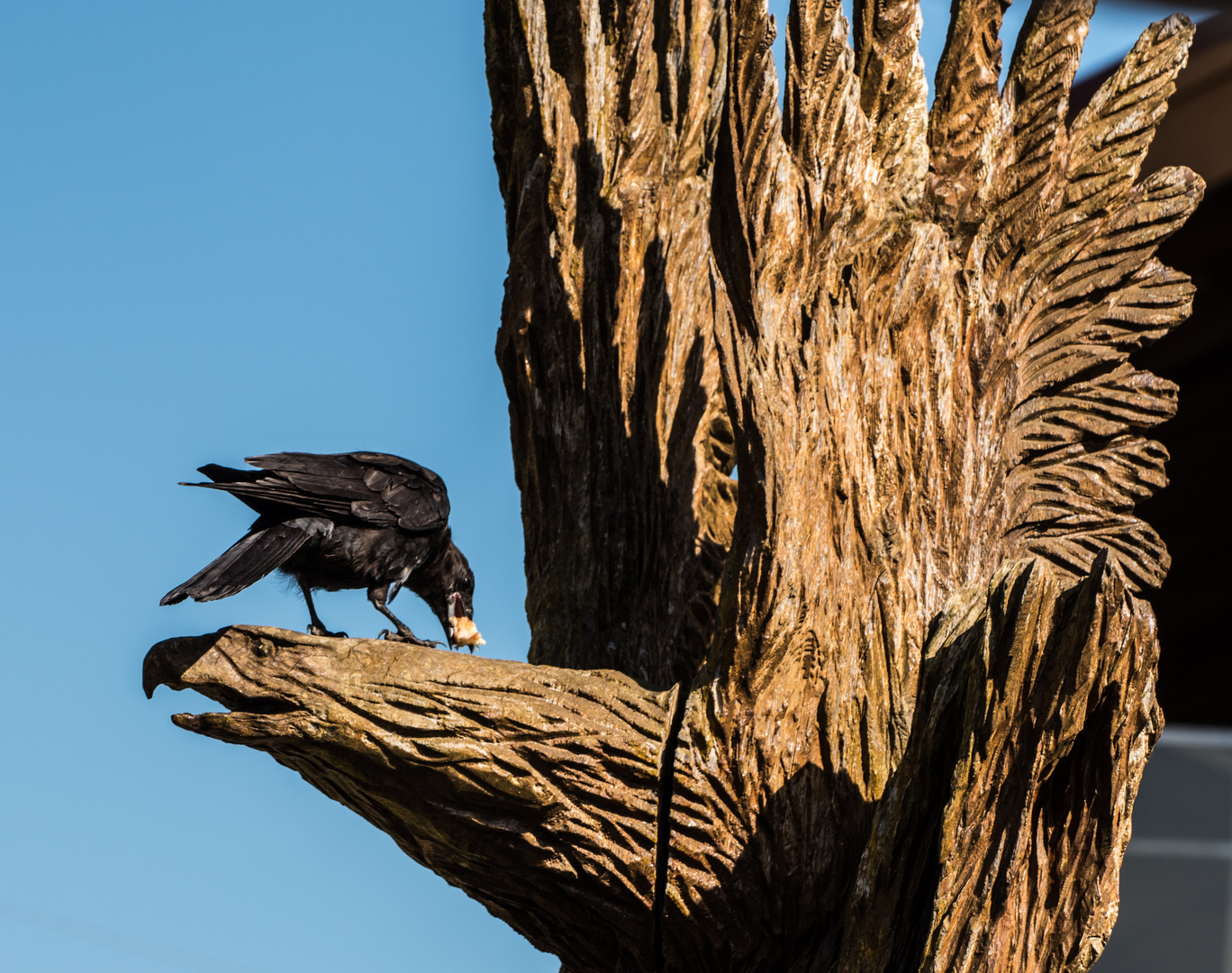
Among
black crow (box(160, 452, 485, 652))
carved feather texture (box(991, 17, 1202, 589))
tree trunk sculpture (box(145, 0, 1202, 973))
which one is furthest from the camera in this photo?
carved feather texture (box(991, 17, 1202, 589))

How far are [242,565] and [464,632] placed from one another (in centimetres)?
134

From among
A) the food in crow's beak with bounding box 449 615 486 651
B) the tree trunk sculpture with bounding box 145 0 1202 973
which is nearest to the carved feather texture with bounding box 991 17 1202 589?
the tree trunk sculpture with bounding box 145 0 1202 973

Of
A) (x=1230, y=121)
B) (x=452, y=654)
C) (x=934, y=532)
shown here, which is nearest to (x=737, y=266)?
(x=934, y=532)

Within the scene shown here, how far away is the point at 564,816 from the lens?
3.56m

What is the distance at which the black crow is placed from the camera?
345 cm

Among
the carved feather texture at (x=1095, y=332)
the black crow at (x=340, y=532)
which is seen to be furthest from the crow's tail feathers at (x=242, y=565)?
the carved feather texture at (x=1095, y=332)

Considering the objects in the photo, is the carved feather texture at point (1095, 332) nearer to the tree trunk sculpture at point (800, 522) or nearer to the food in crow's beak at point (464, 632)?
the tree trunk sculpture at point (800, 522)

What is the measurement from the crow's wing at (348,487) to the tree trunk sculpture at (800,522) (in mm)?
366

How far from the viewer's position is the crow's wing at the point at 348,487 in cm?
355

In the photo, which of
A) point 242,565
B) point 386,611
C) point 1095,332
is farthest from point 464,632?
point 1095,332

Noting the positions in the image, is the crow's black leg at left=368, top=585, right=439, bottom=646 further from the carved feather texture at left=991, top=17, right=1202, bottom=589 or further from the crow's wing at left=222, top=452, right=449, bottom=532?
the carved feather texture at left=991, top=17, right=1202, bottom=589

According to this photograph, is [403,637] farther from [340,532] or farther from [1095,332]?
[1095,332]

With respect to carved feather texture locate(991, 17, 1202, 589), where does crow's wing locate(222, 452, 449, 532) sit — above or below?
below

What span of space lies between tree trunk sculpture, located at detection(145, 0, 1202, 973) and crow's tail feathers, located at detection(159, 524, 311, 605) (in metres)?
0.22
